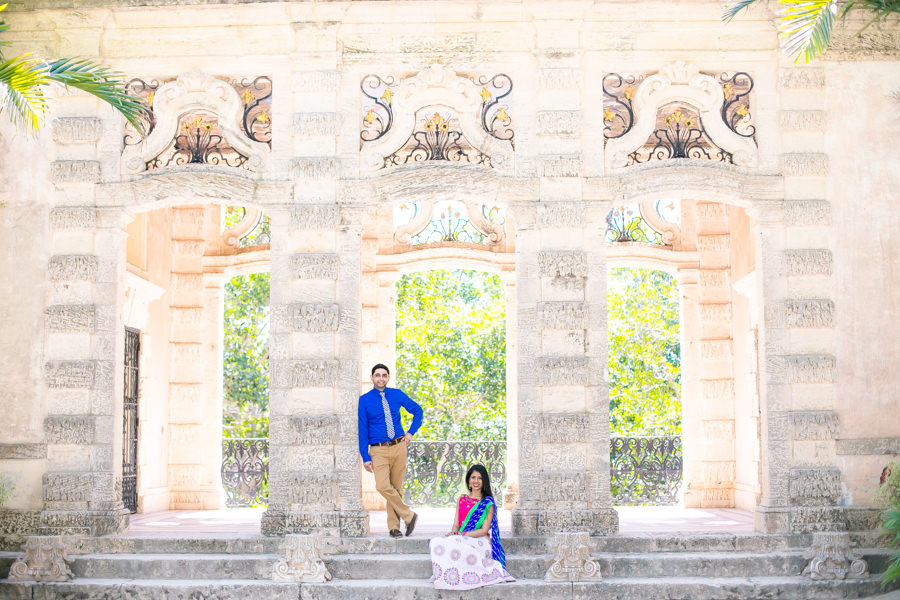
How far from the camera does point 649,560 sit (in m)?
8.91

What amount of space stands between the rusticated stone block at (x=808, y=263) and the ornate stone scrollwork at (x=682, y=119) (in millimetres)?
1043

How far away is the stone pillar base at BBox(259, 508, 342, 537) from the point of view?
9.38 meters

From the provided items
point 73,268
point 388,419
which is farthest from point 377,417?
point 73,268

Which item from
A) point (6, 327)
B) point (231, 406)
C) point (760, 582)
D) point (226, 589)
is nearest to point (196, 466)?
point (6, 327)

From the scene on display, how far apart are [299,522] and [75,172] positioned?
4.19m

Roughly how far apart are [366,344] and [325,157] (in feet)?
13.6

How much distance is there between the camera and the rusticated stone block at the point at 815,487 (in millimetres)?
9469

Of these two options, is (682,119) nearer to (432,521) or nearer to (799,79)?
(799,79)

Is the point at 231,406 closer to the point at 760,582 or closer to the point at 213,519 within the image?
the point at 213,519

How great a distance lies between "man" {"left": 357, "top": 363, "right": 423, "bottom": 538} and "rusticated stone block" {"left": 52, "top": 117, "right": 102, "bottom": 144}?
3805mm

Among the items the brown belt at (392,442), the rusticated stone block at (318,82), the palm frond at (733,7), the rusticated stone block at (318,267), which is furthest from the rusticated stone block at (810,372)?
the rusticated stone block at (318,82)

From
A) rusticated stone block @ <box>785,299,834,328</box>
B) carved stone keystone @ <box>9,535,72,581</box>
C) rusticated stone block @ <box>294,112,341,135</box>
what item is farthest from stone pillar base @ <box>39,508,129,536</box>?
rusticated stone block @ <box>785,299,834,328</box>

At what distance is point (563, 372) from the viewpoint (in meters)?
9.55

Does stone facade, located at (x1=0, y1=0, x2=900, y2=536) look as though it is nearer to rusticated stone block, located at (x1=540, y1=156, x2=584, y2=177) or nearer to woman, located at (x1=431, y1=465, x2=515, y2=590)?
rusticated stone block, located at (x1=540, y1=156, x2=584, y2=177)
